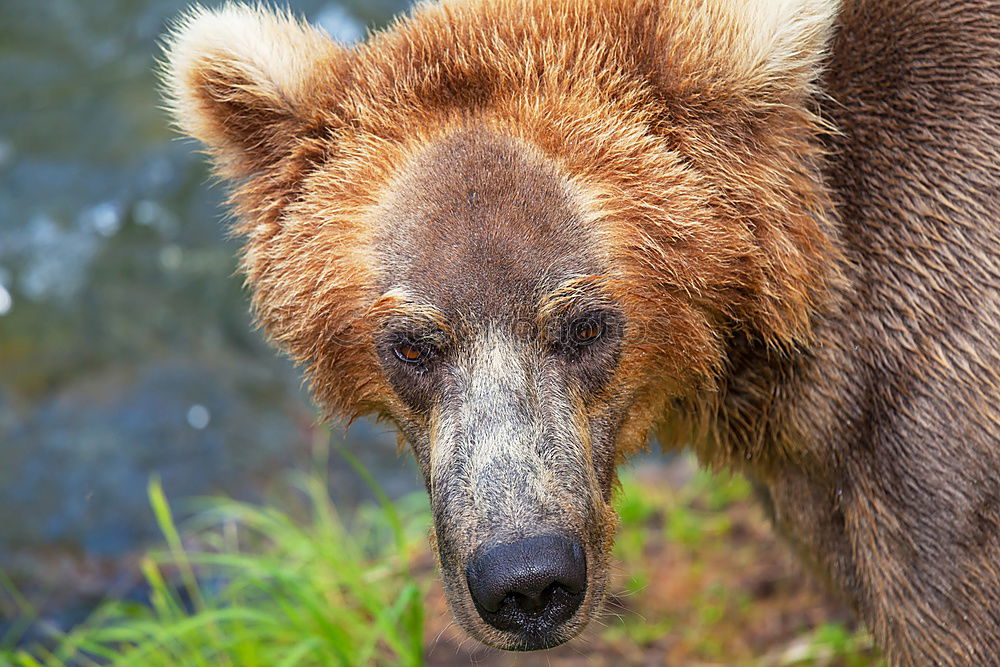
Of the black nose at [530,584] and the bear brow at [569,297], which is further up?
the bear brow at [569,297]

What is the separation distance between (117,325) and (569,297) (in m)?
5.01

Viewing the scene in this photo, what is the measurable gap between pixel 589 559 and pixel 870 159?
1417mm

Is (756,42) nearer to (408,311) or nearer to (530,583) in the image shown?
(408,311)

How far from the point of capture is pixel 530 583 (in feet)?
8.99

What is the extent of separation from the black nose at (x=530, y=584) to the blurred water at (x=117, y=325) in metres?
3.77

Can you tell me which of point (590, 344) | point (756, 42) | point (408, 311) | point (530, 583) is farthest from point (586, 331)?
point (756, 42)

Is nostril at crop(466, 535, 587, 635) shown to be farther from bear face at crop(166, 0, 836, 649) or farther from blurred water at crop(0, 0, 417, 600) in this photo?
blurred water at crop(0, 0, 417, 600)

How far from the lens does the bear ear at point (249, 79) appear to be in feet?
Result: 10.6

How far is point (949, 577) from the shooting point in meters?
2.98

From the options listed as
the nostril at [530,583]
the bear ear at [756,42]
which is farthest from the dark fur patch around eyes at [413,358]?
the bear ear at [756,42]

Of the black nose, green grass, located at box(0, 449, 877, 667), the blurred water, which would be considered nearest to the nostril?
the black nose

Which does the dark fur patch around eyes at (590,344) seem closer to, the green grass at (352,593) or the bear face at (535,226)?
the bear face at (535,226)

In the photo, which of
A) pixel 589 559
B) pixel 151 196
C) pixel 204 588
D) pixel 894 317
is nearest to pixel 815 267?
pixel 894 317

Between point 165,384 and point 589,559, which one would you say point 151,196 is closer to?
point 165,384
